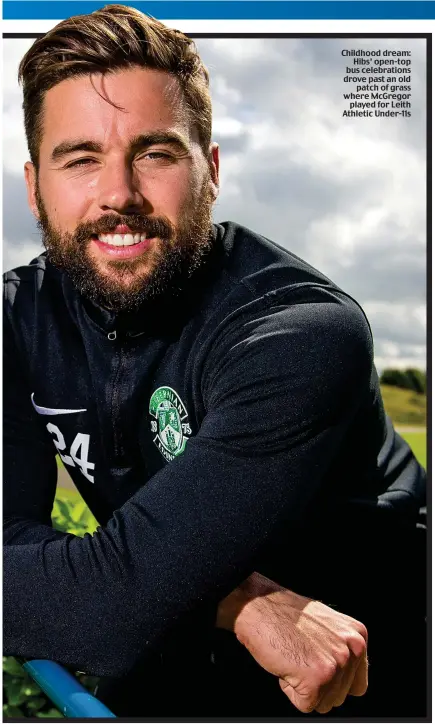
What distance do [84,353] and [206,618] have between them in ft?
2.44

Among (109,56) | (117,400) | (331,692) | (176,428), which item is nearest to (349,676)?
(331,692)

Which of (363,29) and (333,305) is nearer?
(333,305)

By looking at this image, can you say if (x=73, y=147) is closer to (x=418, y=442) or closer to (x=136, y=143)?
(x=136, y=143)

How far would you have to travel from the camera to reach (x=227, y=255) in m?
1.68

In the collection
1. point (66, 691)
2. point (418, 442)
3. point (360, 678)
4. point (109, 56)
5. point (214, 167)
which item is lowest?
point (360, 678)

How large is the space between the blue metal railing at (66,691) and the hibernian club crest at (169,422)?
498mm

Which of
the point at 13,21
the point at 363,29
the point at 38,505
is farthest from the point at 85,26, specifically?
the point at 38,505

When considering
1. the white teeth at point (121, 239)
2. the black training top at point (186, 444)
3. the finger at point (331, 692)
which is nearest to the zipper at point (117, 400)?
the black training top at point (186, 444)

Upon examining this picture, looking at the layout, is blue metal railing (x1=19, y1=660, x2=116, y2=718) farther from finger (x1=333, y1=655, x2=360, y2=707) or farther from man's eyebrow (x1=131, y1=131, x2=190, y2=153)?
man's eyebrow (x1=131, y1=131, x2=190, y2=153)

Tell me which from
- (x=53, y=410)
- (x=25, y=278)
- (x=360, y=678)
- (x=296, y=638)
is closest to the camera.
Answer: (x=296, y=638)

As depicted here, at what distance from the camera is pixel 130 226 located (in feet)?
5.29

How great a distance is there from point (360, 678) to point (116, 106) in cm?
121

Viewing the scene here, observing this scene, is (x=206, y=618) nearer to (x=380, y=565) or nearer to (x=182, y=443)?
(x=182, y=443)

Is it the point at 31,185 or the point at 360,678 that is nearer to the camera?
the point at 360,678
